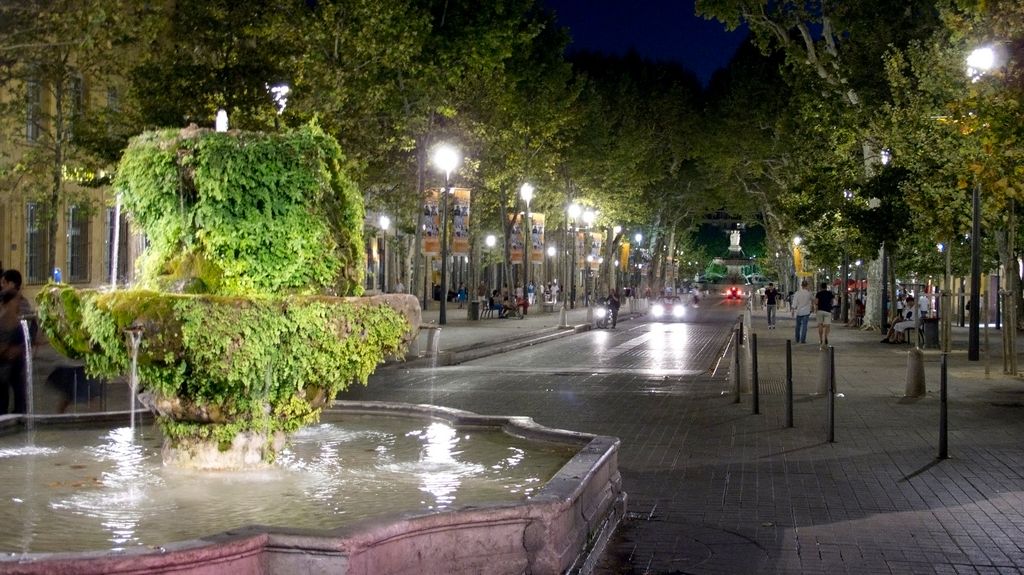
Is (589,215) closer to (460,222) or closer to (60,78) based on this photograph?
(460,222)

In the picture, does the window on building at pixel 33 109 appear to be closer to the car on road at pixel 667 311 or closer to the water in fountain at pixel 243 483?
the water in fountain at pixel 243 483

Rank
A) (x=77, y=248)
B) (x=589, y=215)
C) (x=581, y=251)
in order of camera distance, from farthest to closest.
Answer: (x=581, y=251) → (x=589, y=215) → (x=77, y=248)

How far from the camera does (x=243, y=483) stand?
865cm

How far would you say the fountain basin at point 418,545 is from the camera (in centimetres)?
539

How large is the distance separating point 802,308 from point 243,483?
27723mm

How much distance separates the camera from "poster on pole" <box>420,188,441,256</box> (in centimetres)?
Answer: 4116

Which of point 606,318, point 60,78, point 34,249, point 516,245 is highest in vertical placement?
point 60,78

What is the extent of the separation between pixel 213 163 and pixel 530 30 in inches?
1433

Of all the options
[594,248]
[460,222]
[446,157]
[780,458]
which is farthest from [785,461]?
[594,248]

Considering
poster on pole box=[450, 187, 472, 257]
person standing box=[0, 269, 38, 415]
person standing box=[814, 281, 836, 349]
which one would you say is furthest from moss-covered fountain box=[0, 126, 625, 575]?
poster on pole box=[450, 187, 472, 257]

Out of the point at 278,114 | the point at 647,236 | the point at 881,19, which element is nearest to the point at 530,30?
the point at 881,19

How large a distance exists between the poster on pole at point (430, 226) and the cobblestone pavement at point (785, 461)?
658 inches

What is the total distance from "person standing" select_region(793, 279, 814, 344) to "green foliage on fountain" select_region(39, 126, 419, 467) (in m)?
26.6

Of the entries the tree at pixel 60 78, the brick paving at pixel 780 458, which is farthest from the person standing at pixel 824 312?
the tree at pixel 60 78
